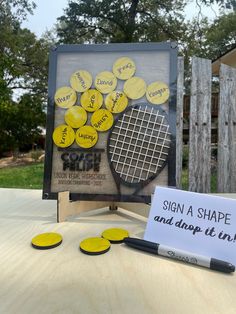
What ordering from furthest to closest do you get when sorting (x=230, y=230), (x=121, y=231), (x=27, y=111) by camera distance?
(x=27, y=111) < (x=121, y=231) < (x=230, y=230)

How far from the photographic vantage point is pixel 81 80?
75 cm

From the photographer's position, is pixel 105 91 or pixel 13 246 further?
pixel 105 91

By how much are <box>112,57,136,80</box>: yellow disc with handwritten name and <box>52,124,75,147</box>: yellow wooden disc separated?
19 centimetres

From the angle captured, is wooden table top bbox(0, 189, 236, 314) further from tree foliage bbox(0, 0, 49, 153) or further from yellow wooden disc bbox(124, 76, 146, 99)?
tree foliage bbox(0, 0, 49, 153)

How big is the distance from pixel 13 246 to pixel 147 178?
0.34m

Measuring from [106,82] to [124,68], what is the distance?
0.06m

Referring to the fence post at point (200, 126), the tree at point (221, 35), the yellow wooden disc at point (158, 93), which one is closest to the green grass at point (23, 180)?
the fence post at point (200, 126)

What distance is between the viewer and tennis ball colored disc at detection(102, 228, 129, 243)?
1.85 ft

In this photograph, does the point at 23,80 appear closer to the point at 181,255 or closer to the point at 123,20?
the point at 123,20

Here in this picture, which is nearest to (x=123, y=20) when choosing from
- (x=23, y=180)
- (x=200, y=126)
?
(x=23, y=180)

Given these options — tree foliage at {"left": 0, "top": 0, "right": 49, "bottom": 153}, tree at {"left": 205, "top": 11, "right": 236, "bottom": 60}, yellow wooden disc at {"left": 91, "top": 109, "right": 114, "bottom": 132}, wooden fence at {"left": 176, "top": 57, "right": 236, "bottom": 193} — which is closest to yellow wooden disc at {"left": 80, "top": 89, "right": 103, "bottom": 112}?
yellow wooden disc at {"left": 91, "top": 109, "right": 114, "bottom": 132}

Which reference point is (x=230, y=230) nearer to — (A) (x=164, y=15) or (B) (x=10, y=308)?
(B) (x=10, y=308)

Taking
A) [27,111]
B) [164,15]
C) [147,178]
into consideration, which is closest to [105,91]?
[147,178]

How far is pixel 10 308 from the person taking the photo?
0.34 m
